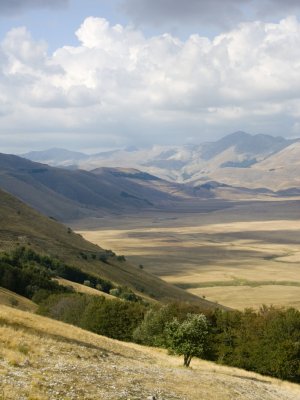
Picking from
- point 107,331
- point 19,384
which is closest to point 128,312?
point 107,331

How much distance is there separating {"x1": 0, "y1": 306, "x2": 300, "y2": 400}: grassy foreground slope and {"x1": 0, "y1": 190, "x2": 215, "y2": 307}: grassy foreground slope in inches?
4079

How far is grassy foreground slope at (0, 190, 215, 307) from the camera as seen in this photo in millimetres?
157750

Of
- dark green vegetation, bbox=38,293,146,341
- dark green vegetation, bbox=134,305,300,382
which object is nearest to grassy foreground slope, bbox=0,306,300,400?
dark green vegetation, bbox=134,305,300,382

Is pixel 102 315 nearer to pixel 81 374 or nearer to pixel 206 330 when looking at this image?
pixel 206 330

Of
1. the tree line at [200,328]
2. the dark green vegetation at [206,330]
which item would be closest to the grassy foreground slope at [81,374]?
the tree line at [200,328]

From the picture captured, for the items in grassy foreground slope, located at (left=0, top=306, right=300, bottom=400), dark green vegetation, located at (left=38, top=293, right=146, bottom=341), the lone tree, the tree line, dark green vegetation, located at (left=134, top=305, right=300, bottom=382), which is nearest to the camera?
grassy foreground slope, located at (left=0, top=306, right=300, bottom=400)

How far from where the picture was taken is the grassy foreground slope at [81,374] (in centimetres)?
2550

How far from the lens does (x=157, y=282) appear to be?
558 feet

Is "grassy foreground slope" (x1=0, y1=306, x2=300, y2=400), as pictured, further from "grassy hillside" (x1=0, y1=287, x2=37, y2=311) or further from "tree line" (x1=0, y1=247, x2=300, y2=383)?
"grassy hillside" (x1=0, y1=287, x2=37, y2=311)

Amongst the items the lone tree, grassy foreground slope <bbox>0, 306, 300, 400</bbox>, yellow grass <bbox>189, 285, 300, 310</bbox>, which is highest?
grassy foreground slope <bbox>0, 306, 300, 400</bbox>

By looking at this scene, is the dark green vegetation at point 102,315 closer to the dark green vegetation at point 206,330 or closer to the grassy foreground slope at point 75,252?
the dark green vegetation at point 206,330

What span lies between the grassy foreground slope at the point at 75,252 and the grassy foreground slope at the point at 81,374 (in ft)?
340

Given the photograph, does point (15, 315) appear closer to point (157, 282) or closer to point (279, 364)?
point (279, 364)

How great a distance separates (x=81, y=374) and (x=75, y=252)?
14724cm
